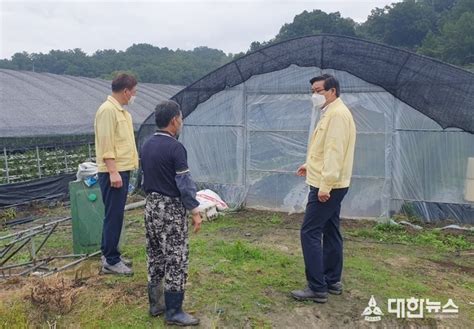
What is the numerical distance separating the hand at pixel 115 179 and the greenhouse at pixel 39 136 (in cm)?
570

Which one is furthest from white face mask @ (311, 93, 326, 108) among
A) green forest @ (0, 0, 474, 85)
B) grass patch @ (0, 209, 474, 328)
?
green forest @ (0, 0, 474, 85)

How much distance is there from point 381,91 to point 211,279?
4.55 metres

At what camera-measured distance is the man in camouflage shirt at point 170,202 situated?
3041 millimetres

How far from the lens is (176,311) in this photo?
3.18 m

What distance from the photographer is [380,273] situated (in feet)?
14.7

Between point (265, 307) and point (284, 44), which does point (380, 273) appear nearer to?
point (265, 307)

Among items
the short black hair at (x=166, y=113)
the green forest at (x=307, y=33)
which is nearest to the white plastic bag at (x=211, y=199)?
the short black hair at (x=166, y=113)

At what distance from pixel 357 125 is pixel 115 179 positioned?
468 centimetres

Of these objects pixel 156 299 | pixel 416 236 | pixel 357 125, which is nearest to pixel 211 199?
pixel 357 125

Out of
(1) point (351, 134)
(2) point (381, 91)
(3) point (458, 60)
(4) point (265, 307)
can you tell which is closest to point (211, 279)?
(4) point (265, 307)

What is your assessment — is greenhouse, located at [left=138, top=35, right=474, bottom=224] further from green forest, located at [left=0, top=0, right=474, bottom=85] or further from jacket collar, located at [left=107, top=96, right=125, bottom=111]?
green forest, located at [left=0, top=0, right=474, bottom=85]

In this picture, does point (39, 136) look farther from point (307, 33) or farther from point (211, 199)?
point (307, 33)

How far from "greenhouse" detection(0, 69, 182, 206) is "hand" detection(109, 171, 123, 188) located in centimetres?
570

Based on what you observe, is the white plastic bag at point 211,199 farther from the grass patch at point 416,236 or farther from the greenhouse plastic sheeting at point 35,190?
the greenhouse plastic sheeting at point 35,190
